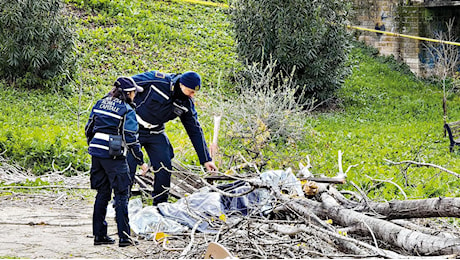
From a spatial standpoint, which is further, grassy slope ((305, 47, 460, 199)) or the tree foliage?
the tree foliage

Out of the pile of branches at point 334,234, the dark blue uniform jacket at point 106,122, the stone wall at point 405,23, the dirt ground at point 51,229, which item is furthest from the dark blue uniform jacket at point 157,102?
the stone wall at point 405,23

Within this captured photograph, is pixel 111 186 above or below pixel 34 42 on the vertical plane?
below

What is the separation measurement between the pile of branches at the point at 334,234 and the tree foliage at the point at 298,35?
35.4 ft

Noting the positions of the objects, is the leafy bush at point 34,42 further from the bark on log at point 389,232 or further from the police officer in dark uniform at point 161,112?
the bark on log at point 389,232

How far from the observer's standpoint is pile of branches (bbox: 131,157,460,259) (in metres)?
4.45

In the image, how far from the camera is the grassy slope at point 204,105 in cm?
985

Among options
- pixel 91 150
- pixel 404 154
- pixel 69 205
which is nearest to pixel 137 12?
pixel 404 154

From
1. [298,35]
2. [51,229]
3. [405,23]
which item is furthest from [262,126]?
[405,23]

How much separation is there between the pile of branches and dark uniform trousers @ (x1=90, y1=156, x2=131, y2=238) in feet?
1.46

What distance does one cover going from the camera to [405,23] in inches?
924

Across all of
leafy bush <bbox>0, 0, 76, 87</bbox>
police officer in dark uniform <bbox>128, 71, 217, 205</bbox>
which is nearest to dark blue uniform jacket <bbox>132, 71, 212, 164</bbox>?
police officer in dark uniform <bbox>128, 71, 217, 205</bbox>

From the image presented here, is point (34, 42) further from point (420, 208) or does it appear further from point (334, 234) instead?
point (334, 234)

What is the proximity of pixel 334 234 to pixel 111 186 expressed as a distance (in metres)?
2.45

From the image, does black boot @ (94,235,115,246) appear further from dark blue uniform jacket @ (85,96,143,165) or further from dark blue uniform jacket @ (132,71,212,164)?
dark blue uniform jacket @ (132,71,212,164)
